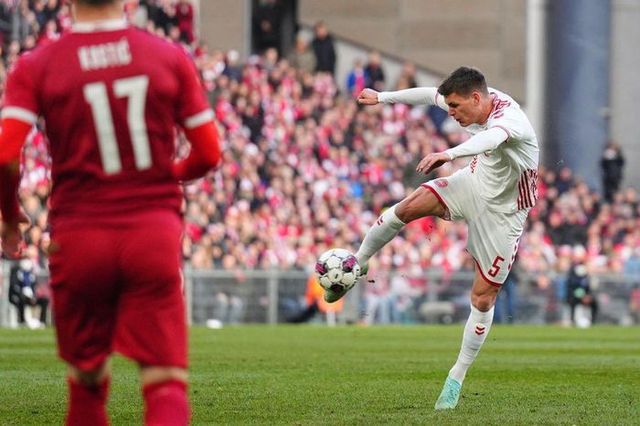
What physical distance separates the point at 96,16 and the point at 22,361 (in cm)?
983

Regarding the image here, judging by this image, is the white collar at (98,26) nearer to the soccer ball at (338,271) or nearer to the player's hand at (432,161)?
the player's hand at (432,161)

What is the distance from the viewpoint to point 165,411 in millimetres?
6098

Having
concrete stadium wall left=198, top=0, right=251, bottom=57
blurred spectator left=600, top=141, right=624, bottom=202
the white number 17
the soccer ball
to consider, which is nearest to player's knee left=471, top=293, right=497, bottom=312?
the soccer ball

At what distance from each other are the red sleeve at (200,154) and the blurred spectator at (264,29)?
31.6 meters

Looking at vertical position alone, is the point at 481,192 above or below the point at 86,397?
above

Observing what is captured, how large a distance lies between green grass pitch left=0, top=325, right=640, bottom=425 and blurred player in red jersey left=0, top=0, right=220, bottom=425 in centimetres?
331

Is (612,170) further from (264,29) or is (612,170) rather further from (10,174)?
(10,174)

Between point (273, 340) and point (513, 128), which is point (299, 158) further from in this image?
point (513, 128)

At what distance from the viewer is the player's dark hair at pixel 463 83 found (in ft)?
34.5

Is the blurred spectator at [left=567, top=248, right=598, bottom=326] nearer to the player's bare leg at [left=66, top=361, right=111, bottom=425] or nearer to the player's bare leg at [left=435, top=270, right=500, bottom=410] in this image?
the player's bare leg at [left=435, top=270, right=500, bottom=410]

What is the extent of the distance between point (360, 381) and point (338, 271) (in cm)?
191

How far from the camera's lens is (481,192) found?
11094 mm

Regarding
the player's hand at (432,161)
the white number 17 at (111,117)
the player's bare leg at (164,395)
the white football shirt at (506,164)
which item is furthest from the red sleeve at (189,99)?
→ the white football shirt at (506,164)

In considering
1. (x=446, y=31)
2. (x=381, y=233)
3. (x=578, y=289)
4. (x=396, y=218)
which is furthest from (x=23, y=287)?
(x=446, y=31)
